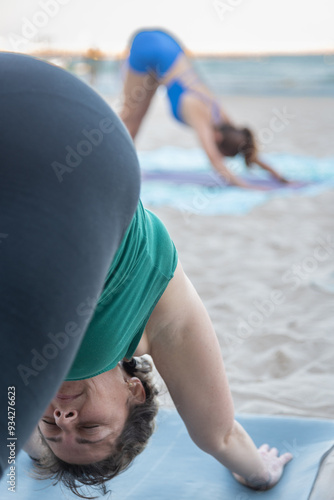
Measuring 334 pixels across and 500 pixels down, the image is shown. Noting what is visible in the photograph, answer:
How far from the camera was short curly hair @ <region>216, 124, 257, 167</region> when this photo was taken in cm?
376


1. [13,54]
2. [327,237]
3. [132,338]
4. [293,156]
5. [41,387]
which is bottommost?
[293,156]

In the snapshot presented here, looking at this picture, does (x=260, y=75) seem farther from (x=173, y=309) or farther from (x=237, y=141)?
(x=173, y=309)

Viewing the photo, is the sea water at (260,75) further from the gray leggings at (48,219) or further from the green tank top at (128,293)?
the gray leggings at (48,219)

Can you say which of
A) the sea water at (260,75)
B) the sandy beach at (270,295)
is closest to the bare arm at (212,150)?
the sandy beach at (270,295)

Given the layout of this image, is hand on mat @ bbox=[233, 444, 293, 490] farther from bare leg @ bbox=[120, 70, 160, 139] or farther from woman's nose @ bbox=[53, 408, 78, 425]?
bare leg @ bbox=[120, 70, 160, 139]

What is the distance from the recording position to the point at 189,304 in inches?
38.2

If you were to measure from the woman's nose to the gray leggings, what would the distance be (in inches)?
16.1

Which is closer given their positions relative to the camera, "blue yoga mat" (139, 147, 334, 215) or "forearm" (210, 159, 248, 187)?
"blue yoga mat" (139, 147, 334, 215)

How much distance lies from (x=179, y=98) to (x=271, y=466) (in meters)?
2.86

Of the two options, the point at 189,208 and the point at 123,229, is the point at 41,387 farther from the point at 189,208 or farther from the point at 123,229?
the point at 189,208

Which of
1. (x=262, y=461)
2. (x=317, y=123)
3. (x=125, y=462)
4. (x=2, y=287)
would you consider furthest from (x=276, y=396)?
(x=317, y=123)

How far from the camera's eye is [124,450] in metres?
1.06

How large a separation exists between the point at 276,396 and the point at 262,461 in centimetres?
39

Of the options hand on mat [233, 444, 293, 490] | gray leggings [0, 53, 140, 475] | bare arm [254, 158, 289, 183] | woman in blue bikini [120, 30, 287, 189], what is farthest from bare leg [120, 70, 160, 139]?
gray leggings [0, 53, 140, 475]
